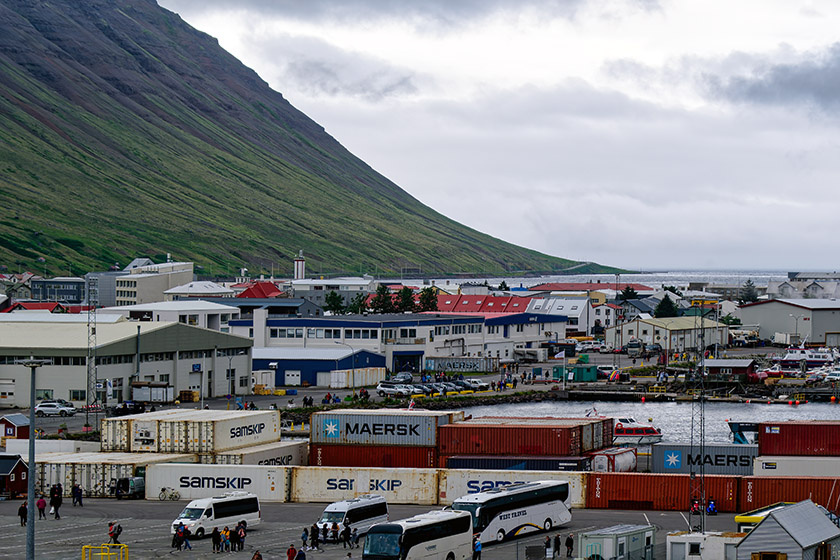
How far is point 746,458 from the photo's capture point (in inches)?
1855

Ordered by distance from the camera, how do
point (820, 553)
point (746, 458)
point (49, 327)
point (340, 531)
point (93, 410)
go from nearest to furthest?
1. point (820, 553)
2. point (340, 531)
3. point (746, 458)
4. point (93, 410)
5. point (49, 327)

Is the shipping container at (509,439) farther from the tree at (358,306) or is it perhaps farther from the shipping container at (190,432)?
the tree at (358,306)

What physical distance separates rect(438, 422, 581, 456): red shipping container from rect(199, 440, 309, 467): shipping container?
6635 mm

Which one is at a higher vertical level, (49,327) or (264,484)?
(49,327)

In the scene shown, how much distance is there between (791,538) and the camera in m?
29.9

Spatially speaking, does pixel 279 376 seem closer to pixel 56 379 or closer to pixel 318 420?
pixel 56 379

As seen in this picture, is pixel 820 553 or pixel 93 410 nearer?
pixel 820 553

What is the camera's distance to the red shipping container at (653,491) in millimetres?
41400

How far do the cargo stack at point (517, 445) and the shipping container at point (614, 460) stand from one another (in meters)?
0.58

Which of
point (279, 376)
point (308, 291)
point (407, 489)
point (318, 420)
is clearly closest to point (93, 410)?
point (279, 376)

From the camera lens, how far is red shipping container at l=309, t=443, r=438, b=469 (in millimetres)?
49375

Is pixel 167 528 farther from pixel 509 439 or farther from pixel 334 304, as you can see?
pixel 334 304

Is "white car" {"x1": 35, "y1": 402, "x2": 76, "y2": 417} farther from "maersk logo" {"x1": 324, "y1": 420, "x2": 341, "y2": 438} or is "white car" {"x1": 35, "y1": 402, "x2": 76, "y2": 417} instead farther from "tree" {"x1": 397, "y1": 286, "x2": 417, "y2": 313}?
"tree" {"x1": 397, "y1": 286, "x2": 417, "y2": 313}

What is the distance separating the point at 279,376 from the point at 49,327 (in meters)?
18.6
